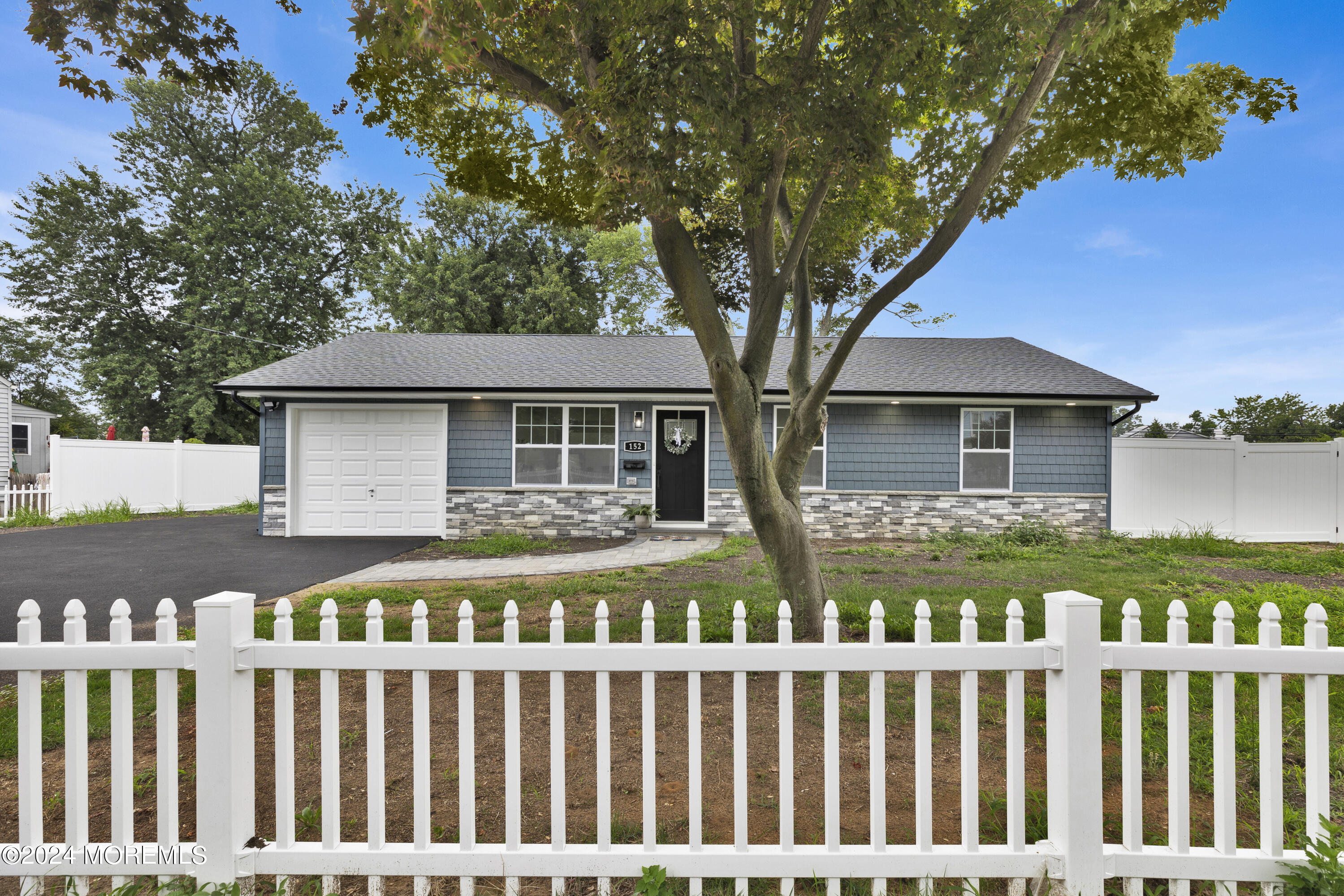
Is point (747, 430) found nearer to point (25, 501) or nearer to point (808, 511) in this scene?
point (808, 511)

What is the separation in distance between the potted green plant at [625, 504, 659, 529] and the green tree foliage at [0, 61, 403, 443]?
17406mm

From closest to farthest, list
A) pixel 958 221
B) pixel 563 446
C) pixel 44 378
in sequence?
pixel 958 221
pixel 563 446
pixel 44 378

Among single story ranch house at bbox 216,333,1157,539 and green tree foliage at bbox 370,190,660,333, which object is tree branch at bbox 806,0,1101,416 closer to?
single story ranch house at bbox 216,333,1157,539

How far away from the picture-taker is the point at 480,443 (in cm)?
1023

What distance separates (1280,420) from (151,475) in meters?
32.3

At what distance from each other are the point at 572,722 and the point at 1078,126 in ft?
18.1

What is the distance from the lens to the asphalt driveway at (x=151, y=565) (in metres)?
5.29

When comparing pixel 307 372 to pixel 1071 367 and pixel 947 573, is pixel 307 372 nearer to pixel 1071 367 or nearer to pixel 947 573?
pixel 947 573

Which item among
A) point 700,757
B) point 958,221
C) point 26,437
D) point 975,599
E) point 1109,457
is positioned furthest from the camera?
point 26,437

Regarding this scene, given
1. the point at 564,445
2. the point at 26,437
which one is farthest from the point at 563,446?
the point at 26,437

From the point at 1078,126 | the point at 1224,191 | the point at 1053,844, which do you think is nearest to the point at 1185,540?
the point at 1078,126

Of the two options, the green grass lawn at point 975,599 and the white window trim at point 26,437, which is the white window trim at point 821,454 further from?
the white window trim at point 26,437

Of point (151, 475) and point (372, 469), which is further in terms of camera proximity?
point (151, 475)

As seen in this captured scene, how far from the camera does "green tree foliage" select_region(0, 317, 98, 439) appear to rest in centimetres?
2323
